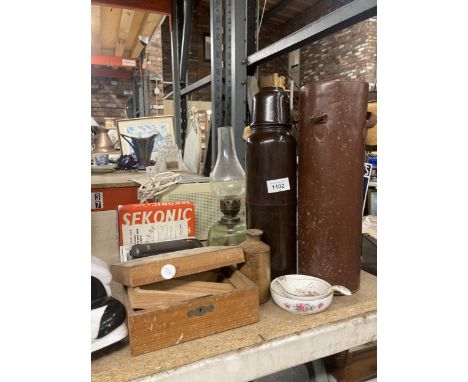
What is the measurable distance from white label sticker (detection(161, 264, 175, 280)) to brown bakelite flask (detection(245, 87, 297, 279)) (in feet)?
0.92

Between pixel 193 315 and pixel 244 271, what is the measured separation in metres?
0.17

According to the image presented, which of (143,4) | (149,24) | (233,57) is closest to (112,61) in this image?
(149,24)

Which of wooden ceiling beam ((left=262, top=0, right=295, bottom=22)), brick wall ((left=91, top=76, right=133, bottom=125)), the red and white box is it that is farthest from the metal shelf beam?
wooden ceiling beam ((left=262, top=0, right=295, bottom=22))

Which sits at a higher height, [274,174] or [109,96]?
→ [109,96]

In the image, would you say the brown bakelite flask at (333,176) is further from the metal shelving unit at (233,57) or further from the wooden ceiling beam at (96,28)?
the wooden ceiling beam at (96,28)

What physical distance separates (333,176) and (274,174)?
138 millimetres

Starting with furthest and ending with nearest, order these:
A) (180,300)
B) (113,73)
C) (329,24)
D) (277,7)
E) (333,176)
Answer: (277,7)
(113,73)
(329,24)
(333,176)
(180,300)

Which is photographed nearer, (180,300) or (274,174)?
(180,300)

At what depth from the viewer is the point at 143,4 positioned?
2805mm

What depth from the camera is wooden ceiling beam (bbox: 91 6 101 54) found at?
3434 mm

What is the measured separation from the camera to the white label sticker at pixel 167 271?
60 cm

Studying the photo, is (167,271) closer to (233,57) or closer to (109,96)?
(233,57)

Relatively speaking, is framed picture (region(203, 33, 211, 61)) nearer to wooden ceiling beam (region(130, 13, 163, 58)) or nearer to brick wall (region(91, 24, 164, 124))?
brick wall (region(91, 24, 164, 124))

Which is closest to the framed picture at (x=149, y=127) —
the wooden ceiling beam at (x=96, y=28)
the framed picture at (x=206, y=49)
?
the wooden ceiling beam at (x=96, y=28)
